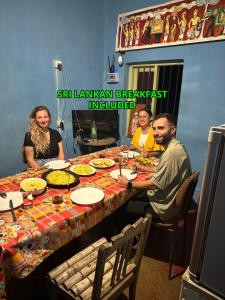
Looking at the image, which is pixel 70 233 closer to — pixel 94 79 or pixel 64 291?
pixel 64 291

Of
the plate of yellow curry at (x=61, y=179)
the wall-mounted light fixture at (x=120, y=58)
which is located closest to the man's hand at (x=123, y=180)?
the plate of yellow curry at (x=61, y=179)

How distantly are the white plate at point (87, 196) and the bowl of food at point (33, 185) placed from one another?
0.87 feet

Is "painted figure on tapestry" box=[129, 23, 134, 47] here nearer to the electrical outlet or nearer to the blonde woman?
the electrical outlet

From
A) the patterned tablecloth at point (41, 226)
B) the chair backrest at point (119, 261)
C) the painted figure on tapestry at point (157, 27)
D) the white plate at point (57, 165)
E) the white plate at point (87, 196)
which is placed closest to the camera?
the chair backrest at point (119, 261)

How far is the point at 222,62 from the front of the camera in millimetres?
2891

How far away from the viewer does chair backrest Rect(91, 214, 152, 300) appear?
1.05m

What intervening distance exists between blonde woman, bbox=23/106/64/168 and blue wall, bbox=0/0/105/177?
922mm

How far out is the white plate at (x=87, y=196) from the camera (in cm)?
158

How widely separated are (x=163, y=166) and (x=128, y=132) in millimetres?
2676

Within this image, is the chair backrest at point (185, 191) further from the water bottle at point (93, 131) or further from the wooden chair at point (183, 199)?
the water bottle at point (93, 131)

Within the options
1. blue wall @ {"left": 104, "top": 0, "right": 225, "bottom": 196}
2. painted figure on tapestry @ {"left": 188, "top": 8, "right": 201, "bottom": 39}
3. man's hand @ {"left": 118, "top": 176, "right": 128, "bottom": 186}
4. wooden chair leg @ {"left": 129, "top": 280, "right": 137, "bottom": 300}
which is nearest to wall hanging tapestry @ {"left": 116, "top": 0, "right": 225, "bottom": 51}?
painted figure on tapestry @ {"left": 188, "top": 8, "right": 201, "bottom": 39}

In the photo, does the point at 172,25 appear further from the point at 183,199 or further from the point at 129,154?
the point at 183,199


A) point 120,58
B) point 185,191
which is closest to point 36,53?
point 120,58

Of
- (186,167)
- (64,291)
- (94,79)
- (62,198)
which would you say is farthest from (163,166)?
(94,79)
